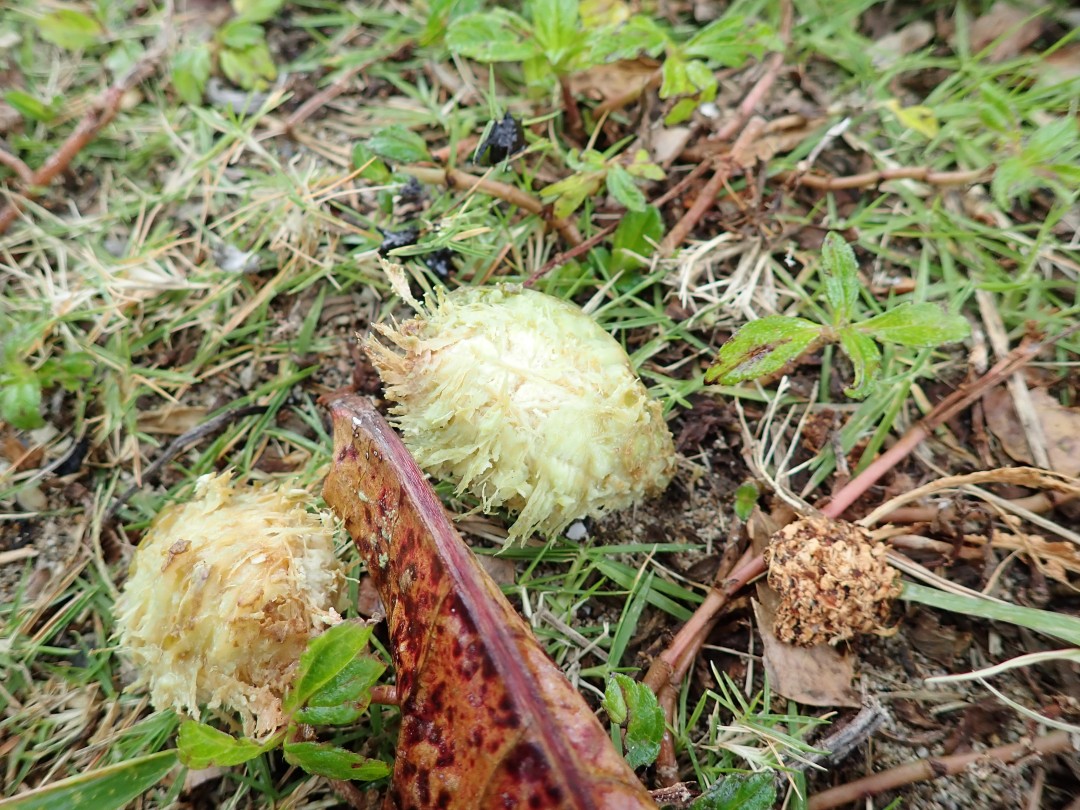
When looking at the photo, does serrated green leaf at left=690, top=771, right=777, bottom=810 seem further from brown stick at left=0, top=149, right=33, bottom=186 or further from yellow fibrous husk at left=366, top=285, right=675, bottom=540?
brown stick at left=0, top=149, right=33, bottom=186

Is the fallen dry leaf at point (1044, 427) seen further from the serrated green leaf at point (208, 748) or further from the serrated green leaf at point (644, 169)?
the serrated green leaf at point (208, 748)

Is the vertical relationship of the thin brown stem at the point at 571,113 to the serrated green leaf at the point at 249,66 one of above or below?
above

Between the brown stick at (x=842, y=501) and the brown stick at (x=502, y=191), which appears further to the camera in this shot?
the brown stick at (x=502, y=191)

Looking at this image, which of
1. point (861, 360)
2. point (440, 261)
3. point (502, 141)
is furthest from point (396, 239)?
point (861, 360)

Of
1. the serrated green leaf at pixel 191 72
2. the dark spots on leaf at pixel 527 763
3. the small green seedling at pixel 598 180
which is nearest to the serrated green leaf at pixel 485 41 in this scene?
the small green seedling at pixel 598 180

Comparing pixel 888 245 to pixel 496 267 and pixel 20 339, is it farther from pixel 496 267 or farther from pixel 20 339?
pixel 20 339

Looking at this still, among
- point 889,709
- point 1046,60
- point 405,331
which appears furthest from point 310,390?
point 1046,60

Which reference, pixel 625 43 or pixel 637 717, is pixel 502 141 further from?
pixel 637 717
